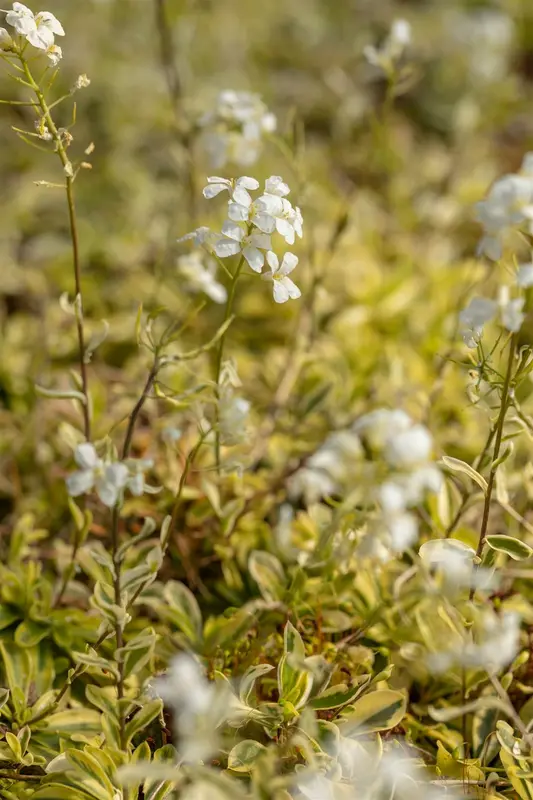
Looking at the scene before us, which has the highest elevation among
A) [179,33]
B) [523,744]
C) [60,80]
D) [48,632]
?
[179,33]

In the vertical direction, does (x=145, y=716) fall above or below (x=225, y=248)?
below

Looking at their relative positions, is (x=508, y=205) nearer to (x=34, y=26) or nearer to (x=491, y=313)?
(x=491, y=313)

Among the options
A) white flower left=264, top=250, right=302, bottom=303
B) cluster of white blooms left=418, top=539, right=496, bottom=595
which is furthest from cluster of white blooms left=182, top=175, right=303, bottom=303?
cluster of white blooms left=418, top=539, right=496, bottom=595

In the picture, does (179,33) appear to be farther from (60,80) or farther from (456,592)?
(456,592)

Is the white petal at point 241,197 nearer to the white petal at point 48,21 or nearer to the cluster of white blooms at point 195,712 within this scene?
the white petal at point 48,21

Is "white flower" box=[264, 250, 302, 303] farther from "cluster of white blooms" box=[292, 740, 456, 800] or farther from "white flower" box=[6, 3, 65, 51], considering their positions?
"cluster of white blooms" box=[292, 740, 456, 800]

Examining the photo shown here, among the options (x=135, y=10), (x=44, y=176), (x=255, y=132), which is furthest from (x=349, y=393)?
(x=135, y=10)

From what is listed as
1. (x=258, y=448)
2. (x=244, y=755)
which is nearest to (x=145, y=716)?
(x=244, y=755)
